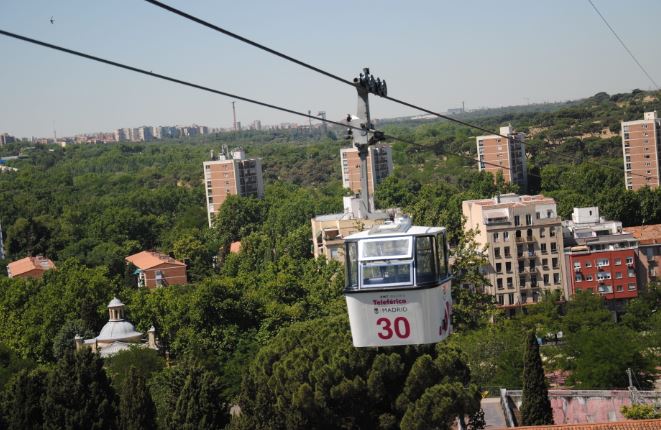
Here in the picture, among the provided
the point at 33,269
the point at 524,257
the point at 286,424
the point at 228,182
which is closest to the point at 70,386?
the point at 286,424

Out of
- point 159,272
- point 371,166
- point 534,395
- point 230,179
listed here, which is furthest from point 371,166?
point 534,395

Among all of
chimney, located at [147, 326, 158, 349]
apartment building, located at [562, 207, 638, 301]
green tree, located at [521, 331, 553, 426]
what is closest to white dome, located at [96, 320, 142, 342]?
chimney, located at [147, 326, 158, 349]

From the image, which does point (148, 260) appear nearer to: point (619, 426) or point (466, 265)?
point (466, 265)

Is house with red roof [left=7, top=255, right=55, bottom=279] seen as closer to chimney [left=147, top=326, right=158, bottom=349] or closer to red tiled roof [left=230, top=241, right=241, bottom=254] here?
red tiled roof [left=230, top=241, right=241, bottom=254]

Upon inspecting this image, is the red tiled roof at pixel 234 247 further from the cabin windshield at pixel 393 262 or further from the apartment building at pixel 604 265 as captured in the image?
the cabin windshield at pixel 393 262

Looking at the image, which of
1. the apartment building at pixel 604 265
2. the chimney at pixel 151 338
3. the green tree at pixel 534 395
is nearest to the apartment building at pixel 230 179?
the apartment building at pixel 604 265

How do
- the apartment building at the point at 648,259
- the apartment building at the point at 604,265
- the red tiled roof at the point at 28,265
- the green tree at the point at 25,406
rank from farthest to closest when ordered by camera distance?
the red tiled roof at the point at 28,265 < the apartment building at the point at 648,259 < the apartment building at the point at 604,265 < the green tree at the point at 25,406

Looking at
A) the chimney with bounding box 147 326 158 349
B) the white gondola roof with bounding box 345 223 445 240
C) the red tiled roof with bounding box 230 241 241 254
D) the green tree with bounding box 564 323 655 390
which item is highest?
the white gondola roof with bounding box 345 223 445 240
